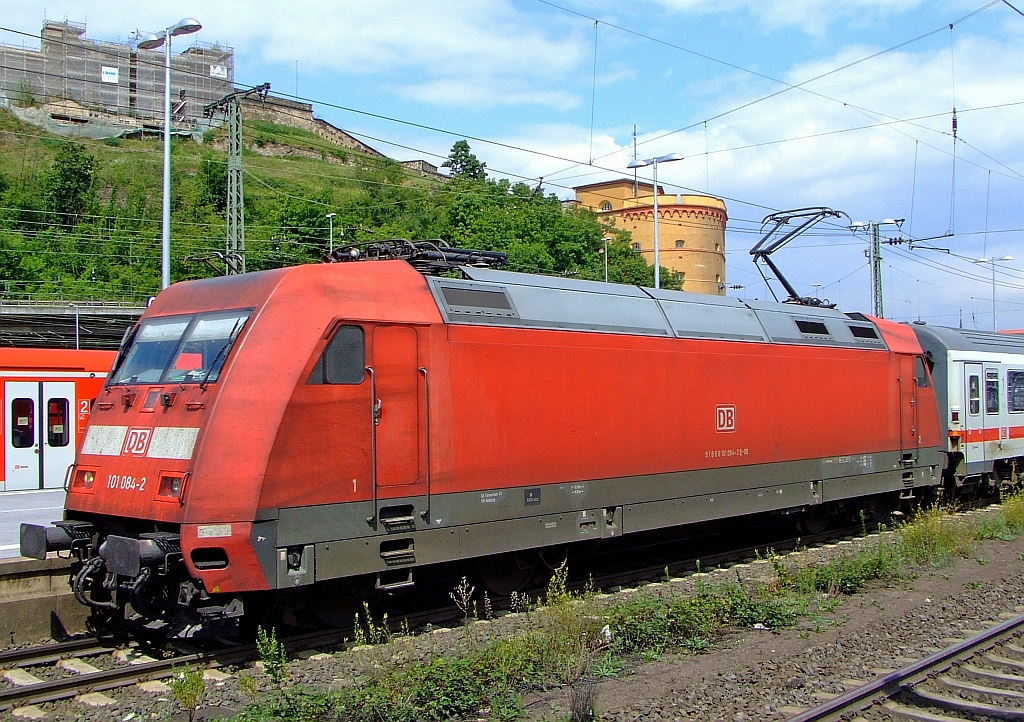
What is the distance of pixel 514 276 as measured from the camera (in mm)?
9992

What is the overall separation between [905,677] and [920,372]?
32.9 feet

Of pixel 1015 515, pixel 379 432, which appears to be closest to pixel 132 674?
pixel 379 432

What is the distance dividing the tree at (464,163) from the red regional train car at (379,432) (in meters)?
76.0

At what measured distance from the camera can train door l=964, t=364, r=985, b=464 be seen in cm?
1761

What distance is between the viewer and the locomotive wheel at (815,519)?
14.5 m

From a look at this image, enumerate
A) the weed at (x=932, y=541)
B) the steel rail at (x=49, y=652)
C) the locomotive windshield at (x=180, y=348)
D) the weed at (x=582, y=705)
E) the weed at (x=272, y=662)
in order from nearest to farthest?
the weed at (x=582, y=705) < the weed at (x=272, y=662) < the steel rail at (x=49, y=652) < the locomotive windshield at (x=180, y=348) < the weed at (x=932, y=541)

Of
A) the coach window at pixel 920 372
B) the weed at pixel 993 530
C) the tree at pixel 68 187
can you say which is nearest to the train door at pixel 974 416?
the coach window at pixel 920 372

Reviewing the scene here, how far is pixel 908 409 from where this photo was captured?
15633mm

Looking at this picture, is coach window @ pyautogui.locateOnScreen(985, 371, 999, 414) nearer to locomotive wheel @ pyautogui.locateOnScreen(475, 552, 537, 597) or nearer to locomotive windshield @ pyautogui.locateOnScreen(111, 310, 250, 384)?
locomotive wheel @ pyautogui.locateOnScreen(475, 552, 537, 597)

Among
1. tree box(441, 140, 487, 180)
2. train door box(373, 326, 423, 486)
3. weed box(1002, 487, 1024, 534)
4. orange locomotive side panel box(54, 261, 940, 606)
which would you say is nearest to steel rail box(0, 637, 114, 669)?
orange locomotive side panel box(54, 261, 940, 606)

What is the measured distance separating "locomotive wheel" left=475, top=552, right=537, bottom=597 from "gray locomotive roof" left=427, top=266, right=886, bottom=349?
2.49 metres

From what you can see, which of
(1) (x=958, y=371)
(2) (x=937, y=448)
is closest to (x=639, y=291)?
(2) (x=937, y=448)

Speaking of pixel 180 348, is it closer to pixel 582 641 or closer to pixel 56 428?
pixel 582 641

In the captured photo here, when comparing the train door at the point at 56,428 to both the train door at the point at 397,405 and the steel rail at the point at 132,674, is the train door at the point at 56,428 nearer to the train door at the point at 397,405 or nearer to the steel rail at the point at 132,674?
the steel rail at the point at 132,674
